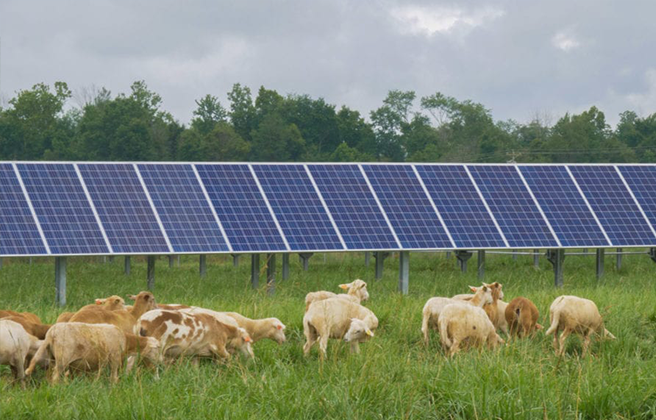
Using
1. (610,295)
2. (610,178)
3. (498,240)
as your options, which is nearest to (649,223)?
(610,178)

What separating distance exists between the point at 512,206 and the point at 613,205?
2.86 m

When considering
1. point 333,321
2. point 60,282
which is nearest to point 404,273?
point 60,282

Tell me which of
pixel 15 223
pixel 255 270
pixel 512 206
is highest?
pixel 512 206

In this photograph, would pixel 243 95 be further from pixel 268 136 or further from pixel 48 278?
pixel 48 278

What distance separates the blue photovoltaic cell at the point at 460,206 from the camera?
792 inches

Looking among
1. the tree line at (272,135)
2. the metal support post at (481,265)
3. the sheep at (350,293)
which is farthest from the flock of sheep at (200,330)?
the tree line at (272,135)

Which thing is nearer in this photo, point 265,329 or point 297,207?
point 265,329

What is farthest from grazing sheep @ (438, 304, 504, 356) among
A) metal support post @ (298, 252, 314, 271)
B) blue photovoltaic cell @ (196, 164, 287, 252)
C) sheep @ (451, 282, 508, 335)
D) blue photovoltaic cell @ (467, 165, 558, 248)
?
metal support post @ (298, 252, 314, 271)

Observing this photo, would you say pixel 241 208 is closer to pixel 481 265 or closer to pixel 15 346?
pixel 481 265

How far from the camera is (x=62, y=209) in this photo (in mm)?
18562

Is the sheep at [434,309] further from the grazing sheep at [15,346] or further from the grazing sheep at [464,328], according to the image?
the grazing sheep at [15,346]

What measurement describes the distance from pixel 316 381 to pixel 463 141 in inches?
3112

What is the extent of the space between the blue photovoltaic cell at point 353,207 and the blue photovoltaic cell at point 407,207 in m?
0.26

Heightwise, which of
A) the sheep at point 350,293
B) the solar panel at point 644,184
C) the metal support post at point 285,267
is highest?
the solar panel at point 644,184
